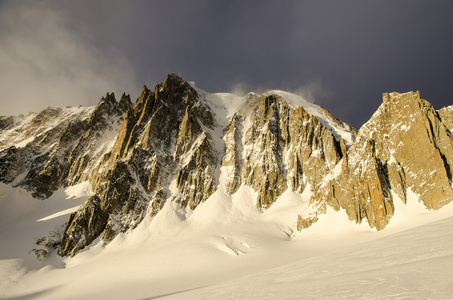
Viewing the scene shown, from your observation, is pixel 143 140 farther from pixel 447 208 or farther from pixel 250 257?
pixel 447 208

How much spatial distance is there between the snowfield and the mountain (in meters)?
2.41

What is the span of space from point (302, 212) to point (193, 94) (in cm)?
6966

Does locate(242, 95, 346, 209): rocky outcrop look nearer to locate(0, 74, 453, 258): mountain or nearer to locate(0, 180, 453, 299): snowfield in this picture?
locate(0, 74, 453, 258): mountain

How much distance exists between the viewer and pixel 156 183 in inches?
2960

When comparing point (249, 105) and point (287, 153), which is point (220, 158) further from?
point (249, 105)

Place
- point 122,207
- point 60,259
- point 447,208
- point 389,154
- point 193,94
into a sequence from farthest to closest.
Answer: point 193,94 < point 122,207 < point 60,259 < point 389,154 < point 447,208

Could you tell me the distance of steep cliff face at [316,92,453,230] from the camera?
40.7m

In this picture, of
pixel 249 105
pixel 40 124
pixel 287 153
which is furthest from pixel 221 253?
pixel 40 124

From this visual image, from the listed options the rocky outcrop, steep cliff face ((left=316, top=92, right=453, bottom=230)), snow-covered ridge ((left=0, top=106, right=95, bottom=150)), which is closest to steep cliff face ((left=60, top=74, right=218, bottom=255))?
the rocky outcrop

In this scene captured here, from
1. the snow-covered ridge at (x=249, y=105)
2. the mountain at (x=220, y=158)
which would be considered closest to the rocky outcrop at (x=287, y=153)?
the mountain at (x=220, y=158)

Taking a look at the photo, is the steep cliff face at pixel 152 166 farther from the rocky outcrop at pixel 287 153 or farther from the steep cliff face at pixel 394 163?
the steep cliff face at pixel 394 163

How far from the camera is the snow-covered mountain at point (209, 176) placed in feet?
147

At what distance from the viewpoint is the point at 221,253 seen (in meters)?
44.9

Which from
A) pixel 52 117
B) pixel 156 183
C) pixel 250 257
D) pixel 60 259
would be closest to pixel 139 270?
pixel 250 257
